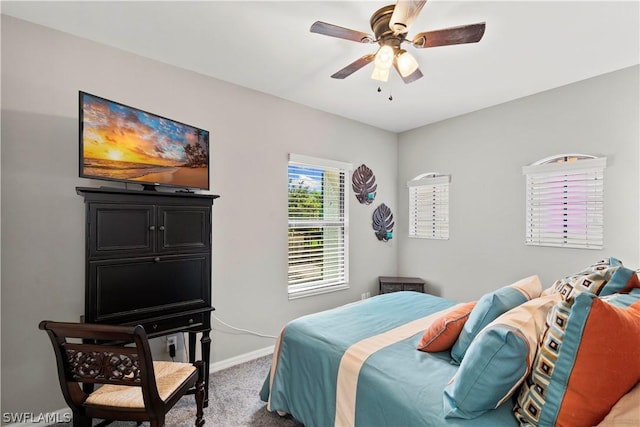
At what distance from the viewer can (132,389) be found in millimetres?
1667

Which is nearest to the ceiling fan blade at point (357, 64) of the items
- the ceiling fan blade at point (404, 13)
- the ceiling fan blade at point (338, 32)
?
the ceiling fan blade at point (338, 32)

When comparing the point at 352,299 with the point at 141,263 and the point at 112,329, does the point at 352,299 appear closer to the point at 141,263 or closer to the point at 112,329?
the point at 141,263

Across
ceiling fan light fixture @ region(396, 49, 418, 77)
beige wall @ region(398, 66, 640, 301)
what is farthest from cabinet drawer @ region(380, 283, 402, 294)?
ceiling fan light fixture @ region(396, 49, 418, 77)

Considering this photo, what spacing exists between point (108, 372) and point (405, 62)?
2.43 metres

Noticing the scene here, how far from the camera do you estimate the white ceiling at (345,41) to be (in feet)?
6.20

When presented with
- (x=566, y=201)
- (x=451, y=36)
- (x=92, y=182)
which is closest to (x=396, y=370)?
(x=451, y=36)

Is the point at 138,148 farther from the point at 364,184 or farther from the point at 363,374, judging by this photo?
the point at 364,184

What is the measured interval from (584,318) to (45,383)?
3.08 meters

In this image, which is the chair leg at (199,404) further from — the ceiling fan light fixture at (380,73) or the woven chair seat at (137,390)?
the ceiling fan light fixture at (380,73)

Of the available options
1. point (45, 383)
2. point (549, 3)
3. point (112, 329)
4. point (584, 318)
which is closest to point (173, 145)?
point (112, 329)

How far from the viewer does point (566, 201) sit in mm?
2953

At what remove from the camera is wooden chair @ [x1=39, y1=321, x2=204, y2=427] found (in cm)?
143

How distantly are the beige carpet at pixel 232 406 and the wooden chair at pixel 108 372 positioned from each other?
23.0 inches

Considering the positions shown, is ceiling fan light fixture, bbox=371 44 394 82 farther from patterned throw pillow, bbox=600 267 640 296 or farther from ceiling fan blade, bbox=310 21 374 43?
patterned throw pillow, bbox=600 267 640 296
